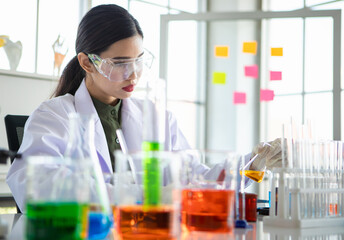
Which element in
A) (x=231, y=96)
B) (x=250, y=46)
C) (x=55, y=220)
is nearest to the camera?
(x=55, y=220)

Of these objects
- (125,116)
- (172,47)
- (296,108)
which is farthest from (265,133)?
(125,116)

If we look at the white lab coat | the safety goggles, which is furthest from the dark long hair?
the white lab coat

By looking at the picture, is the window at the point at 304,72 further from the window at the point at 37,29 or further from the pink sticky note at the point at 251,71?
the window at the point at 37,29

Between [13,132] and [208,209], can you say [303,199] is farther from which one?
[13,132]

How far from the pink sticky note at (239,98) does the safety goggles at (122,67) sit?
3.56m

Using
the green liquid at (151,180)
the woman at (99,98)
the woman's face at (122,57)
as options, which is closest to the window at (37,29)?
the woman at (99,98)

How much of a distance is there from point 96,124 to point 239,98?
355 centimetres

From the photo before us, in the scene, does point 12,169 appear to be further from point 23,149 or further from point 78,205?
point 78,205

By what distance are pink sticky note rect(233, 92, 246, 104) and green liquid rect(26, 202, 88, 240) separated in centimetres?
468

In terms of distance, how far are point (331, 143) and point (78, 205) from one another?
2.55 ft

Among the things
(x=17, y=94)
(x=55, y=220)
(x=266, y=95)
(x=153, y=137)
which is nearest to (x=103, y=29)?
(x=153, y=137)

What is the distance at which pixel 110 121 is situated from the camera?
197 centimetres

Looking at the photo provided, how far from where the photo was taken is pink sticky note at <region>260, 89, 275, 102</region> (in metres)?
4.79

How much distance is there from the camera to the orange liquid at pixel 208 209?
32.1 inches
